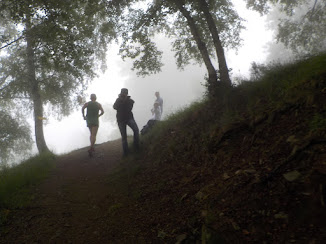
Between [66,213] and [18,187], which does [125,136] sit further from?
[66,213]

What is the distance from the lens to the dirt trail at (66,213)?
3277mm

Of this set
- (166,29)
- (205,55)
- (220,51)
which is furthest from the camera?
(166,29)

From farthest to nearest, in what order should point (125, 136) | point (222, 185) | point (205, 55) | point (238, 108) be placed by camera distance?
point (125, 136), point (205, 55), point (238, 108), point (222, 185)

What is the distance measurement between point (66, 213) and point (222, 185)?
8.73ft

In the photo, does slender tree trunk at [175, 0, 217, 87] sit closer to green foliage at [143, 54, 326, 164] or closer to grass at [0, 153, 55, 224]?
green foliage at [143, 54, 326, 164]

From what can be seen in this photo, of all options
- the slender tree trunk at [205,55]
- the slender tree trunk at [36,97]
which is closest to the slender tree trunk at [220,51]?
the slender tree trunk at [205,55]

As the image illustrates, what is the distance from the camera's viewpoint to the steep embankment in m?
2.43

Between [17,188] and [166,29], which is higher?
[166,29]

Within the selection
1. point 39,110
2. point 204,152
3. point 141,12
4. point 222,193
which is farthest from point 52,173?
point 39,110

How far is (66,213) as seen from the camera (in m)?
3.94

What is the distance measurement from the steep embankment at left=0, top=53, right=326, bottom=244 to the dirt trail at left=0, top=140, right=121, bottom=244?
0.7 inches

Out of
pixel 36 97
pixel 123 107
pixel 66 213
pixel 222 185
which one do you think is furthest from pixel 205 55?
pixel 36 97

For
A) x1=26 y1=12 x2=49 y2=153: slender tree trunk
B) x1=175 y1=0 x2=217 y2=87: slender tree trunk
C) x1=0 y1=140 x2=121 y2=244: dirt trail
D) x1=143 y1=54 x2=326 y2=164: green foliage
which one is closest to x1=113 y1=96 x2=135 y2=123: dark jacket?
x1=143 y1=54 x2=326 y2=164: green foliage

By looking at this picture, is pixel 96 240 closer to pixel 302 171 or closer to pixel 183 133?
pixel 302 171
